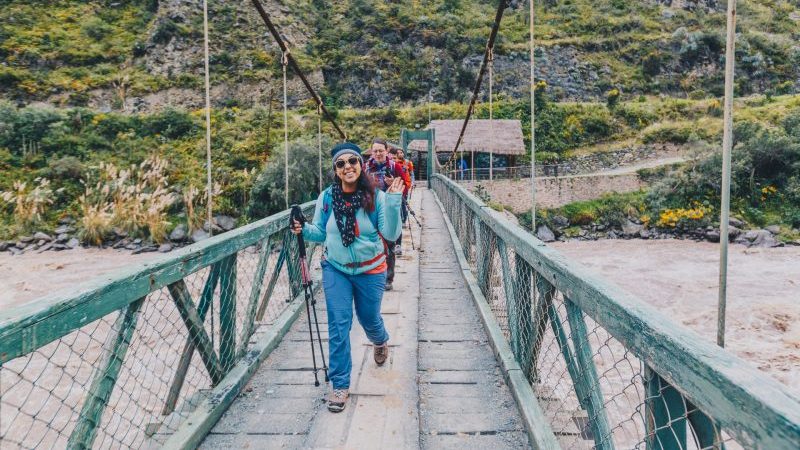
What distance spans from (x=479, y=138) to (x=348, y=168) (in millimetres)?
23050

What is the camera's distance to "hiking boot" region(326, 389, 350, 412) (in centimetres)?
217

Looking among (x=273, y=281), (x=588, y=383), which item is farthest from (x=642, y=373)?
(x=273, y=281)

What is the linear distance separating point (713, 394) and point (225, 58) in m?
36.1

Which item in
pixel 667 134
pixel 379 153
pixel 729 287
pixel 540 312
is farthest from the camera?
pixel 667 134

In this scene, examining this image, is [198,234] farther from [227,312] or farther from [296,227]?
[296,227]

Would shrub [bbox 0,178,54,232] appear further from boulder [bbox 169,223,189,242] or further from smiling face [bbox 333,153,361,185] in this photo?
smiling face [bbox 333,153,361,185]

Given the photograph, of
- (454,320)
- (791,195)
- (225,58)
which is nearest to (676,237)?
(791,195)

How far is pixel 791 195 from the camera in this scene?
1903cm

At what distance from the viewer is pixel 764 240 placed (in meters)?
16.7

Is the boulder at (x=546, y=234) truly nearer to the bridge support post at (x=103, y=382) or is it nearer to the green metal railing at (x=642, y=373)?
the green metal railing at (x=642, y=373)

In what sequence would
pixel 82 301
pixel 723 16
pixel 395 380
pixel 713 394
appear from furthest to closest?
pixel 723 16 → pixel 395 380 → pixel 82 301 → pixel 713 394

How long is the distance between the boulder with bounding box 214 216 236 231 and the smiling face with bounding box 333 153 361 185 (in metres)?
13.0

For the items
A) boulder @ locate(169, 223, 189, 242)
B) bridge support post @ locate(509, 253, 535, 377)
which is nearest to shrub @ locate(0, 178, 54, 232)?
boulder @ locate(169, 223, 189, 242)

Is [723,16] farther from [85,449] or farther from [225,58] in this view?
[85,449]
